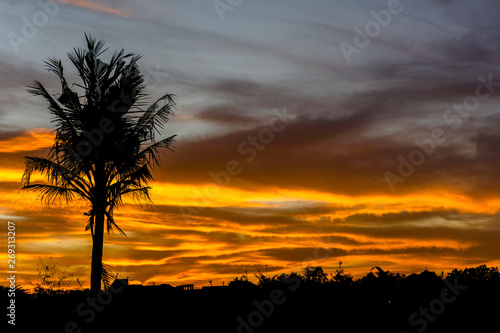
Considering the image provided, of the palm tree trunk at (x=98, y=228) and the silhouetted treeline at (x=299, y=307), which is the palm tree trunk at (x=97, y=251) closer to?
the palm tree trunk at (x=98, y=228)

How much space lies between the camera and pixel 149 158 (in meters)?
22.0

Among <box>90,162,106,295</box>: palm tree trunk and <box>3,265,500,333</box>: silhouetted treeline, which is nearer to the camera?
<box>3,265,500,333</box>: silhouetted treeline

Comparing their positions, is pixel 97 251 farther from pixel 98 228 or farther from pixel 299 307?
pixel 299 307

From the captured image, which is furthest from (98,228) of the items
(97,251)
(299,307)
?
(299,307)

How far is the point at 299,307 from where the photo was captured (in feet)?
39.1

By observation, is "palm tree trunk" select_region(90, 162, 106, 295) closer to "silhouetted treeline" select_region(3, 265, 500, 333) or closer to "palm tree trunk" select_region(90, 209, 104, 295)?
"palm tree trunk" select_region(90, 209, 104, 295)

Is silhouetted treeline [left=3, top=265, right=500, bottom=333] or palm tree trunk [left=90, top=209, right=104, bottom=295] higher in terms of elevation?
palm tree trunk [left=90, top=209, right=104, bottom=295]

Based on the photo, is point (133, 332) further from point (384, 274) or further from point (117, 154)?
point (117, 154)

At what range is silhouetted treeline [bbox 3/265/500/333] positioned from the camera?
10.5 m

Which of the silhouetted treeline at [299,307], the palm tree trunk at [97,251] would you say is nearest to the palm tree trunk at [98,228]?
the palm tree trunk at [97,251]

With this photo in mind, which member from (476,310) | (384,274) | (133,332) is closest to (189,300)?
(133,332)

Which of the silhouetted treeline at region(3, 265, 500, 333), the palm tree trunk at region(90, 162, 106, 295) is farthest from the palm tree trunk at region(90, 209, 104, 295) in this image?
the silhouetted treeline at region(3, 265, 500, 333)

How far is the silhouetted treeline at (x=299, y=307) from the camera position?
10523mm

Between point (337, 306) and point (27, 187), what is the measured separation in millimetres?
14029
